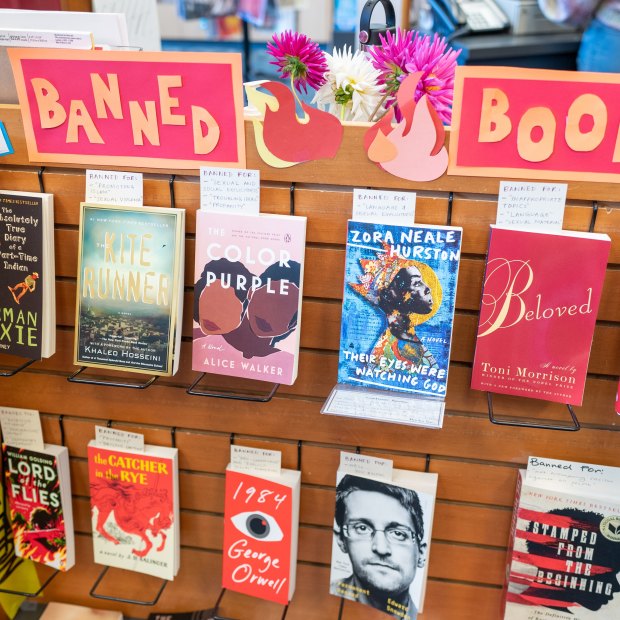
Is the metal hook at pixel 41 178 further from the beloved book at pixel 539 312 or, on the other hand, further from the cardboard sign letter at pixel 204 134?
the beloved book at pixel 539 312

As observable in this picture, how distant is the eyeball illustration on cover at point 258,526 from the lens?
1.53m

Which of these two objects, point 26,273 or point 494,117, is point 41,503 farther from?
point 494,117

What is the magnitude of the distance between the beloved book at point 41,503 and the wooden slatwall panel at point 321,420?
0.21ft

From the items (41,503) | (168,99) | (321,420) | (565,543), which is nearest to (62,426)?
(41,503)

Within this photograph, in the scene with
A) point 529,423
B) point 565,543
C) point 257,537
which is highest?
point 529,423

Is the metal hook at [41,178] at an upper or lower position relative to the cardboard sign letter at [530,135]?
lower

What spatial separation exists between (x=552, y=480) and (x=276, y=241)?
834 mm

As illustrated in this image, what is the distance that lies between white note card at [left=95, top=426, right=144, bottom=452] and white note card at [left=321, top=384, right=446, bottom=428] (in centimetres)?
59

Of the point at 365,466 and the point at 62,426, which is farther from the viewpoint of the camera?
the point at 62,426

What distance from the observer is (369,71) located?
1249 millimetres

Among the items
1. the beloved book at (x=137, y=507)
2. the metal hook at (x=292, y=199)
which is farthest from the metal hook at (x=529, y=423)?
the beloved book at (x=137, y=507)

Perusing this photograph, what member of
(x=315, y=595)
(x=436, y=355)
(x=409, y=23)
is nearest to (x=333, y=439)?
(x=436, y=355)

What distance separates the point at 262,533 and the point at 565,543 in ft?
2.34

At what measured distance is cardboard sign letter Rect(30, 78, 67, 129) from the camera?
127cm
